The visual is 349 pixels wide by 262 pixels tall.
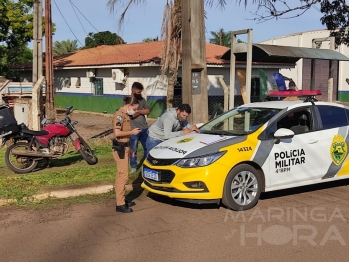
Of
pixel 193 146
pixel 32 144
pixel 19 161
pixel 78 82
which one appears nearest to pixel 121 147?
pixel 193 146

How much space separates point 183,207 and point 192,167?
744 mm

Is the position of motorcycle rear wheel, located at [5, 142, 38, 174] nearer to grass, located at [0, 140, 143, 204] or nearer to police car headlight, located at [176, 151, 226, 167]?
grass, located at [0, 140, 143, 204]

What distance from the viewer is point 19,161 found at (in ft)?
29.2

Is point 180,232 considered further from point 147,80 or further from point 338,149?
point 147,80

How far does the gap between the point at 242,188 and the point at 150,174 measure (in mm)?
1321

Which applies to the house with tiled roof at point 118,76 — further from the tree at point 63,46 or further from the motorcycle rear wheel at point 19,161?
the tree at point 63,46

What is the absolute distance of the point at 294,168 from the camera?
22.1 feet

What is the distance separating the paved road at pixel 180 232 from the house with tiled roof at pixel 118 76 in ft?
43.9

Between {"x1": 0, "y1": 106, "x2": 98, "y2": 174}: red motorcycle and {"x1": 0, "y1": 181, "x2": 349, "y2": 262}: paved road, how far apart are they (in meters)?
2.32

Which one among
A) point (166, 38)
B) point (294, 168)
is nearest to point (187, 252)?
point (294, 168)

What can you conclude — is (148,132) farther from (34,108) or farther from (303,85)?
(303,85)

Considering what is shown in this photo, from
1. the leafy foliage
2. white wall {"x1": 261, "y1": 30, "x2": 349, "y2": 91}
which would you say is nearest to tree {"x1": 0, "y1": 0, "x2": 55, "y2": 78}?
the leafy foliage

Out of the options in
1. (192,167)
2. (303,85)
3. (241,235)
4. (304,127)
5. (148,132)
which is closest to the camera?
(241,235)

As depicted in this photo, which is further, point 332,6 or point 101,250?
point 332,6
